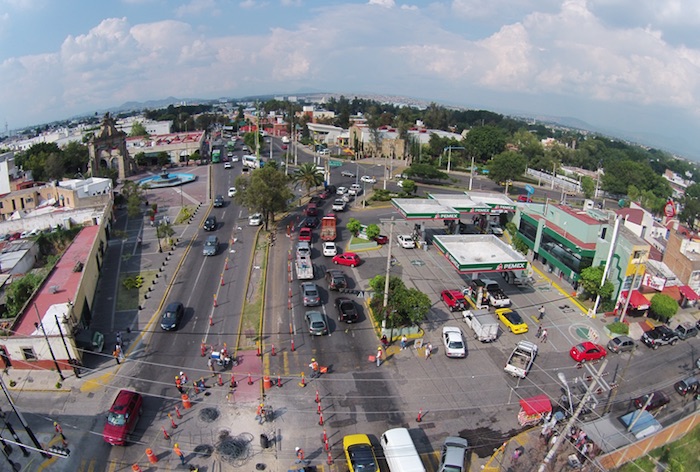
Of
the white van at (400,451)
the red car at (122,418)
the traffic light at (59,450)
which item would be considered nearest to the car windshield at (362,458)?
the white van at (400,451)

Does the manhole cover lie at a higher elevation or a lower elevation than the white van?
lower

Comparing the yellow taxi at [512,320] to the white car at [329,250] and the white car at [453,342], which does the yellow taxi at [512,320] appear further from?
the white car at [329,250]

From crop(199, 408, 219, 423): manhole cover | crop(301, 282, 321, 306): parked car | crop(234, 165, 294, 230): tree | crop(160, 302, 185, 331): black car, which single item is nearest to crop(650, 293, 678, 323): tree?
crop(301, 282, 321, 306): parked car

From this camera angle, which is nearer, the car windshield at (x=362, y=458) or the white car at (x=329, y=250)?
the car windshield at (x=362, y=458)

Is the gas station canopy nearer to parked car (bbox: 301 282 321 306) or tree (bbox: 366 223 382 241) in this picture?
tree (bbox: 366 223 382 241)

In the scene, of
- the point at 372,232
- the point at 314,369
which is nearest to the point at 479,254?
the point at 372,232

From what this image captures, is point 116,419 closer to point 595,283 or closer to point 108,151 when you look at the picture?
point 595,283

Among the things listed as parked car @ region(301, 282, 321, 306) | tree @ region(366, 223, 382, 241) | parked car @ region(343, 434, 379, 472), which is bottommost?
parked car @ region(343, 434, 379, 472)
